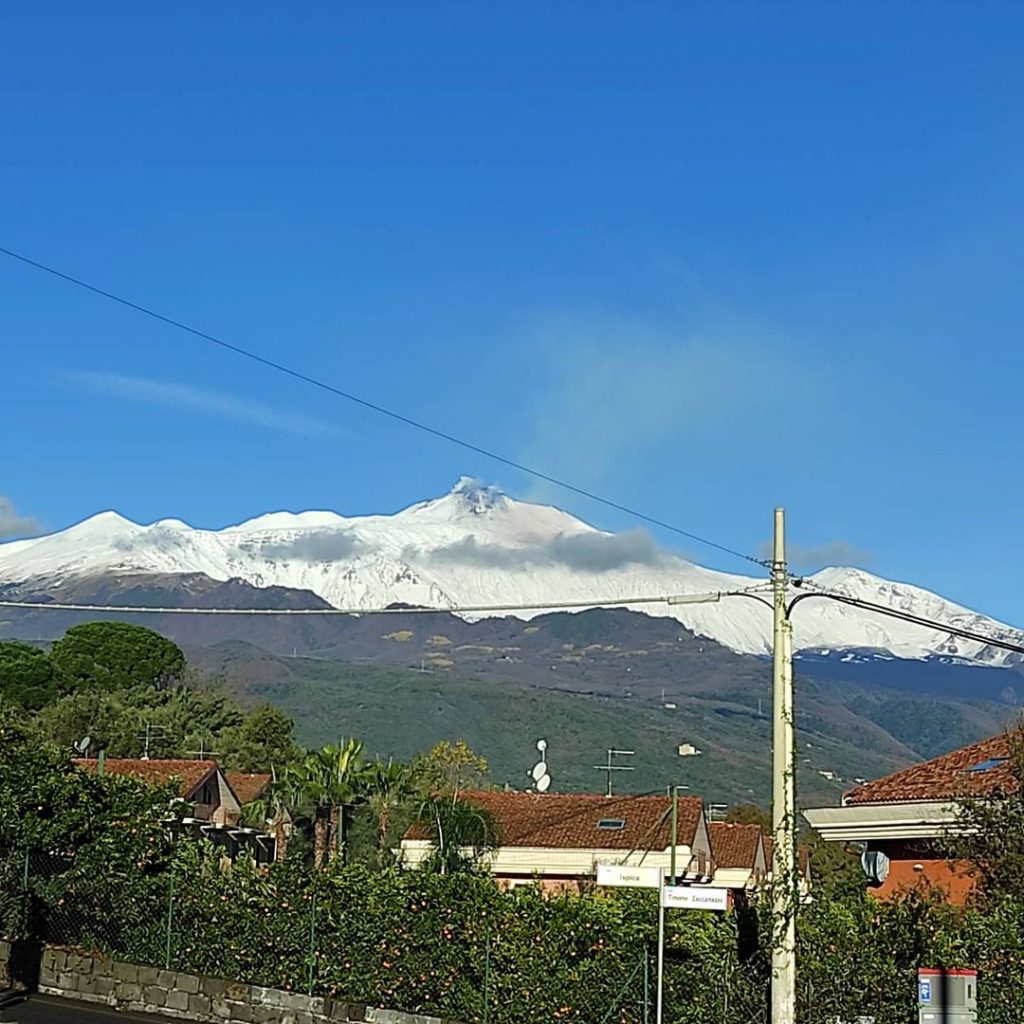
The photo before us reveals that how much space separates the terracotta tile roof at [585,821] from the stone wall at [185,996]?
125 ft

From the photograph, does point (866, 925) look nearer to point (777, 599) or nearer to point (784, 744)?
point (784, 744)

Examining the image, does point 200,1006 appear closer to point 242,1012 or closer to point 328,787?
point 242,1012

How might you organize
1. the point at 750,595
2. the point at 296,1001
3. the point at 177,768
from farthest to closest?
the point at 177,768, the point at 296,1001, the point at 750,595

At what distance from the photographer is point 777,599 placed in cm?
1952

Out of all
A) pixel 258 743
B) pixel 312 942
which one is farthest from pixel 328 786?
pixel 258 743

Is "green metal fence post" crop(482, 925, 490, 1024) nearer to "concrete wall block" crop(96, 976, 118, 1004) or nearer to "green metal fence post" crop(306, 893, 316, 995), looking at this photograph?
"green metal fence post" crop(306, 893, 316, 995)

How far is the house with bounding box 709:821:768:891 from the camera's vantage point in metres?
72.8

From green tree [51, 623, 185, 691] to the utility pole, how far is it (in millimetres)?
98519

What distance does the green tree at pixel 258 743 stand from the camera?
102 m

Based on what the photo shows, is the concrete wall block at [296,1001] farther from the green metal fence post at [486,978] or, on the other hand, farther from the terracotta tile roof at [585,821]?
the terracotta tile roof at [585,821]

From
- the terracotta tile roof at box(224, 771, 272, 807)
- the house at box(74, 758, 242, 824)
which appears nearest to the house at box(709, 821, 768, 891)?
the house at box(74, 758, 242, 824)

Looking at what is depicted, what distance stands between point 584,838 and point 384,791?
12091 mm

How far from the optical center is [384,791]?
2414 inches

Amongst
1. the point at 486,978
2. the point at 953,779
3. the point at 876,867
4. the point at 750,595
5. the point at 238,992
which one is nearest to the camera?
the point at 750,595
